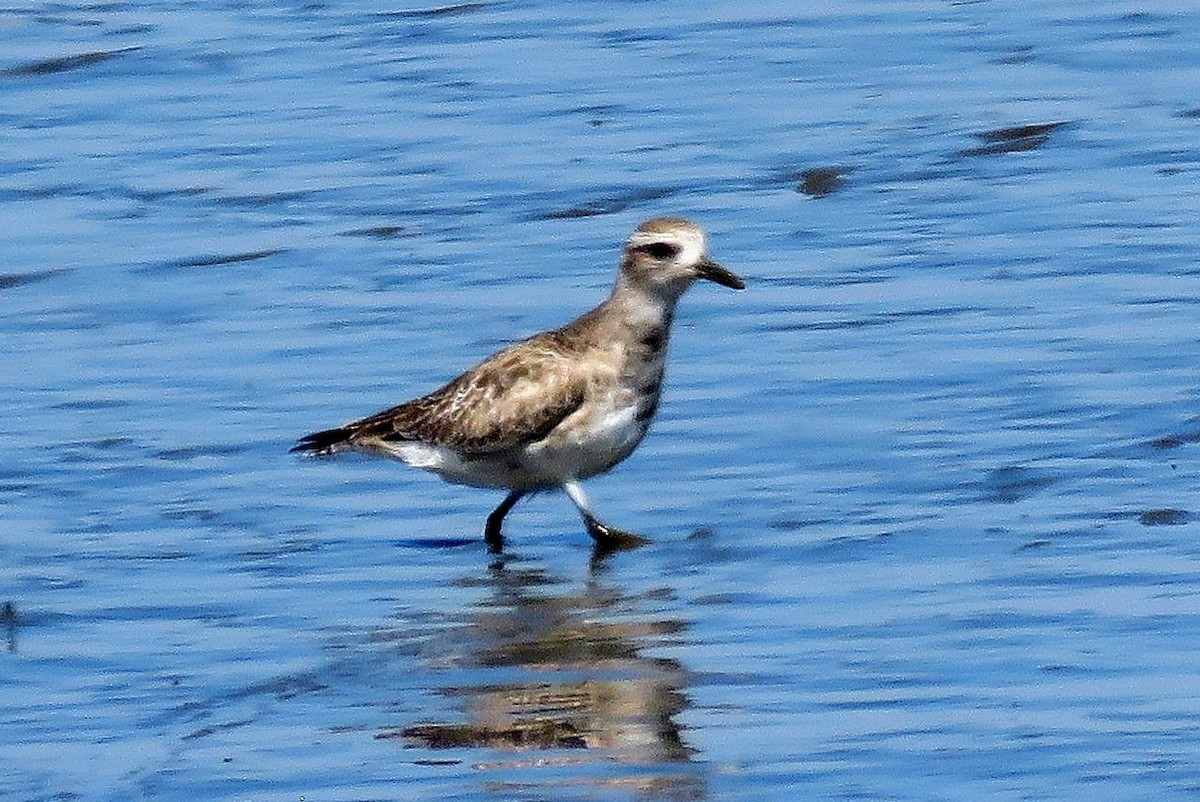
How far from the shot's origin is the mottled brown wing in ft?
34.1

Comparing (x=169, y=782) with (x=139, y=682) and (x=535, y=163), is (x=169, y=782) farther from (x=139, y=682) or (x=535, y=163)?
(x=535, y=163)

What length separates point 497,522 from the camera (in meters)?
10.4

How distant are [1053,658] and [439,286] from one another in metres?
5.53

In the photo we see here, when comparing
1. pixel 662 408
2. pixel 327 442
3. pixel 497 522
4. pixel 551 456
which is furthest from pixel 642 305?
Answer: pixel 327 442

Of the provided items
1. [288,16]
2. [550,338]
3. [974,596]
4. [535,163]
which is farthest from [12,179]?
[974,596]

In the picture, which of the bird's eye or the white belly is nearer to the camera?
the white belly

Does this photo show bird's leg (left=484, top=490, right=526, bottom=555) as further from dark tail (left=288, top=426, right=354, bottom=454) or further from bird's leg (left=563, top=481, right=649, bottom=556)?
dark tail (left=288, top=426, right=354, bottom=454)

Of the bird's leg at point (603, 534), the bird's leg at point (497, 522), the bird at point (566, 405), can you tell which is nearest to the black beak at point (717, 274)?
the bird at point (566, 405)

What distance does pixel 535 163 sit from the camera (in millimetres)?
15062

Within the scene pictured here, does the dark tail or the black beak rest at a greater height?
the black beak

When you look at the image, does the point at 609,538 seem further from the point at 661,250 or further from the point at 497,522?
the point at 661,250

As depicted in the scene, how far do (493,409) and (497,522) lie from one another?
0.39m

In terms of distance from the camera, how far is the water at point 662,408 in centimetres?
780

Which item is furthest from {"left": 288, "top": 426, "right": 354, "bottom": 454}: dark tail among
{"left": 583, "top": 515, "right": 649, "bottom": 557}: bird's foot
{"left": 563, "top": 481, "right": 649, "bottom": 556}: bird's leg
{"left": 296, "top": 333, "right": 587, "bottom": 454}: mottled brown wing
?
{"left": 583, "top": 515, "right": 649, "bottom": 557}: bird's foot
